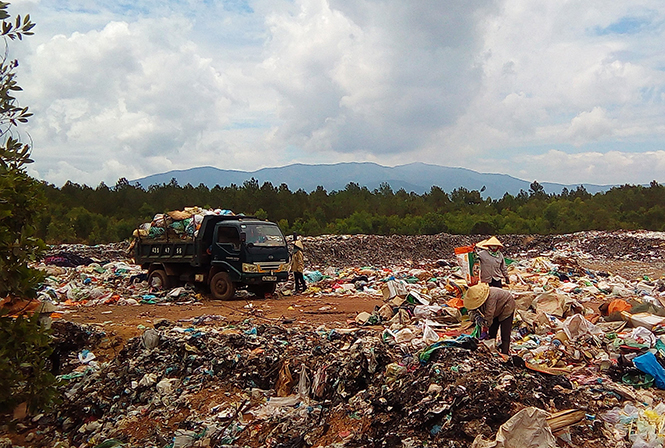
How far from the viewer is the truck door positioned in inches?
434

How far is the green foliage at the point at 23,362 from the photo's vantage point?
3734 mm

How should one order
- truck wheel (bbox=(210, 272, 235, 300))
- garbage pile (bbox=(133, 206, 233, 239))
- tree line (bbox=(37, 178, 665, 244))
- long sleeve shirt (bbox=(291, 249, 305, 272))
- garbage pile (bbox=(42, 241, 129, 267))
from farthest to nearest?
tree line (bbox=(37, 178, 665, 244)) < garbage pile (bbox=(42, 241, 129, 267)) < long sleeve shirt (bbox=(291, 249, 305, 272)) < garbage pile (bbox=(133, 206, 233, 239)) < truck wheel (bbox=(210, 272, 235, 300))

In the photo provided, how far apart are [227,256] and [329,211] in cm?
3210

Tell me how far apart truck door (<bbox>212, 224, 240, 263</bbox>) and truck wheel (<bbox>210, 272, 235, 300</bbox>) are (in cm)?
39

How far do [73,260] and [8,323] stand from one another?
1445 centimetres

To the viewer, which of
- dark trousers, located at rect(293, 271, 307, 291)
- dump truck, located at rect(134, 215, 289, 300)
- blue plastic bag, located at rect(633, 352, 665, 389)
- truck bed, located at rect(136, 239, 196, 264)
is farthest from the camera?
dark trousers, located at rect(293, 271, 307, 291)

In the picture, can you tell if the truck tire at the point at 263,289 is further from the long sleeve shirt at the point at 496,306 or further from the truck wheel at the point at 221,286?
the long sleeve shirt at the point at 496,306

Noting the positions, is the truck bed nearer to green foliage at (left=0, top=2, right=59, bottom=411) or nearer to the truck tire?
the truck tire

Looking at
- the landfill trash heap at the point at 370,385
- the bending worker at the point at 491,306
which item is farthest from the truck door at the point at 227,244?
the bending worker at the point at 491,306

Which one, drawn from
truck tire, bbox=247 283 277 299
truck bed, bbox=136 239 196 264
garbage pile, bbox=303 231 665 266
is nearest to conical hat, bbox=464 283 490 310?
truck tire, bbox=247 283 277 299

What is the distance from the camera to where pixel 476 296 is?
5.82 metres

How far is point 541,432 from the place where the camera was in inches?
151

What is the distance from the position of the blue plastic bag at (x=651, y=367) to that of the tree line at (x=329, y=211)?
1123 inches

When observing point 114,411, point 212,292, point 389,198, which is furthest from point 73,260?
point 389,198
